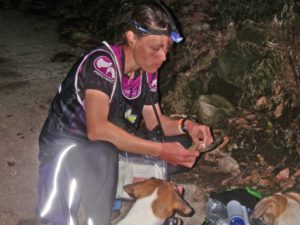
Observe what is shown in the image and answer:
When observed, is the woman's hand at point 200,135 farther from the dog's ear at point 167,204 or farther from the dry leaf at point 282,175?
the dry leaf at point 282,175

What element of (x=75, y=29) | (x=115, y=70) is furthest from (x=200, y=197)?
(x=75, y=29)

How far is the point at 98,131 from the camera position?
2.53 meters

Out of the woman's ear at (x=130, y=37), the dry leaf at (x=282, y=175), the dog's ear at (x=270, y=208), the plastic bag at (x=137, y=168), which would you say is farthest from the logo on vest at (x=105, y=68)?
the dry leaf at (x=282, y=175)

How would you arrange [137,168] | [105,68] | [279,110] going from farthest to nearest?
[279,110]
[137,168]
[105,68]

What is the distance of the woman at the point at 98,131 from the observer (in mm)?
2516

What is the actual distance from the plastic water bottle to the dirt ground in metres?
1.50

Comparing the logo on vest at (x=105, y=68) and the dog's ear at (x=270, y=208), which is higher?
the logo on vest at (x=105, y=68)

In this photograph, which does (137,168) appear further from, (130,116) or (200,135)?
(200,135)

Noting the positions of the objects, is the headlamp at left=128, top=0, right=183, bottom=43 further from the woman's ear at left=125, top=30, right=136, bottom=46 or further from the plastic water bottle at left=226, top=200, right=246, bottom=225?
the plastic water bottle at left=226, top=200, right=246, bottom=225

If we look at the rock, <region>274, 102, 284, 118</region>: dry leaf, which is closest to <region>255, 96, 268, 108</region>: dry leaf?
<region>274, 102, 284, 118</region>: dry leaf

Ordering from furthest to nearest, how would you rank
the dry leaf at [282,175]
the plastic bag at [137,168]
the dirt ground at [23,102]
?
1. the dry leaf at [282,175]
2. the dirt ground at [23,102]
3. the plastic bag at [137,168]

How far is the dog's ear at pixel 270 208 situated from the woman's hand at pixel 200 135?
57 cm

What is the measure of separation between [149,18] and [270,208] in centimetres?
151

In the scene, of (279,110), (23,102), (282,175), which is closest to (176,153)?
(282,175)
